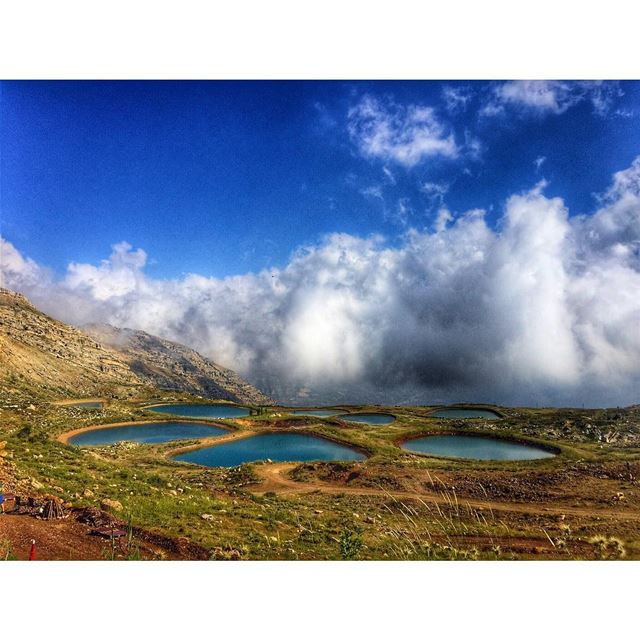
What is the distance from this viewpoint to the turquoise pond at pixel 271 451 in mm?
18953

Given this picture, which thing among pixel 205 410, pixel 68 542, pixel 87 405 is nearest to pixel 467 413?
pixel 68 542

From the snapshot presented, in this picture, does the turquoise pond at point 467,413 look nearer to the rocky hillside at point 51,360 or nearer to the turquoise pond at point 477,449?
the turquoise pond at point 477,449

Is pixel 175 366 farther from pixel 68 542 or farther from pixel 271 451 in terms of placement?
pixel 68 542

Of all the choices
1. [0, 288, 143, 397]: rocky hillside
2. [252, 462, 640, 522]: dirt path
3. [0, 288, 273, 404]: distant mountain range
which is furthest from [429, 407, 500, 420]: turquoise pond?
[0, 288, 273, 404]: distant mountain range

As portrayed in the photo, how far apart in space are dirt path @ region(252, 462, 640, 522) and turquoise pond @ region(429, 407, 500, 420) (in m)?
10.7

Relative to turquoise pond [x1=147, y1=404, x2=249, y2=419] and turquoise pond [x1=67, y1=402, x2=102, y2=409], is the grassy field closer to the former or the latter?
turquoise pond [x1=67, y1=402, x2=102, y2=409]

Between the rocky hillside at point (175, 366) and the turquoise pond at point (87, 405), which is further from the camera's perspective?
the rocky hillside at point (175, 366)

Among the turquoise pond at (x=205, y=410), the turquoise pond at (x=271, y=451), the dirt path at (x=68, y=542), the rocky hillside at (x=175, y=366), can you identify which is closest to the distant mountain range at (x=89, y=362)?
the rocky hillside at (x=175, y=366)

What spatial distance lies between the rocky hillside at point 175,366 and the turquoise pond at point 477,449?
48.3 meters

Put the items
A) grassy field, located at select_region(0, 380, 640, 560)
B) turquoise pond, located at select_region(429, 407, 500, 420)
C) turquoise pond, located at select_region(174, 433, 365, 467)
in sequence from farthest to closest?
turquoise pond, located at select_region(429, 407, 500, 420)
turquoise pond, located at select_region(174, 433, 365, 467)
grassy field, located at select_region(0, 380, 640, 560)

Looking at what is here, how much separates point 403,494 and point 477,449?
7.58m

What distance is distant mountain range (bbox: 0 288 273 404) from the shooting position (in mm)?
25969

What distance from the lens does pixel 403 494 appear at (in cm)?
1235

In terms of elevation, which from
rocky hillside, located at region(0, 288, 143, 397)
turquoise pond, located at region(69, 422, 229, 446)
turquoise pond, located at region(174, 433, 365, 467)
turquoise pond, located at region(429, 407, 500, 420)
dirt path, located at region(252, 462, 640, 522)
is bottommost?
dirt path, located at region(252, 462, 640, 522)
